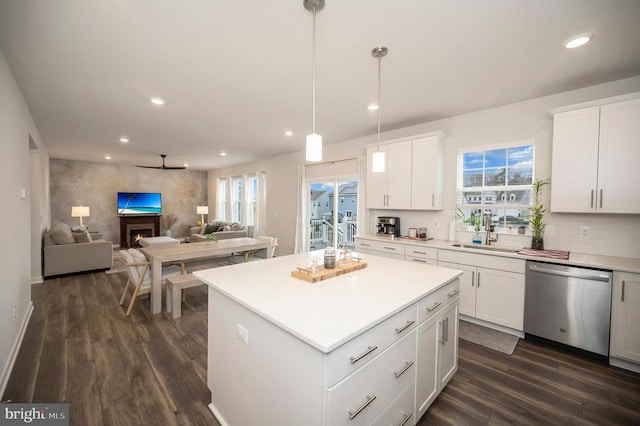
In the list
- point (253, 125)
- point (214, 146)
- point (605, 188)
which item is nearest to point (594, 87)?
point (605, 188)

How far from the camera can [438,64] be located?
2.38 meters

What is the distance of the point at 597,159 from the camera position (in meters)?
2.60

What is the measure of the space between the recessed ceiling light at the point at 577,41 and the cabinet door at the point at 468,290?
2.24 m

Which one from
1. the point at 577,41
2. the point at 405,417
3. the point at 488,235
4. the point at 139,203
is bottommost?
the point at 405,417

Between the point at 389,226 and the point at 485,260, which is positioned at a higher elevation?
the point at 389,226

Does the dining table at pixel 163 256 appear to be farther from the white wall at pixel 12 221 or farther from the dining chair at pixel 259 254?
the white wall at pixel 12 221

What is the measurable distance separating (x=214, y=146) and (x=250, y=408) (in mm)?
5421

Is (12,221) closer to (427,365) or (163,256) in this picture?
(163,256)

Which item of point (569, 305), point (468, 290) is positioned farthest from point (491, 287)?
point (569, 305)

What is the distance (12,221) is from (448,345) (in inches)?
159

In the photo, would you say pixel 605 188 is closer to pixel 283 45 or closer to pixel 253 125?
pixel 283 45

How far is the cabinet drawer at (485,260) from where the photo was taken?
285 cm

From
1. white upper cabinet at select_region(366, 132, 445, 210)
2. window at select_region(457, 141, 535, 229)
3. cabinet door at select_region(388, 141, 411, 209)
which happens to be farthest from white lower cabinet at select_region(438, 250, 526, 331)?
cabinet door at select_region(388, 141, 411, 209)

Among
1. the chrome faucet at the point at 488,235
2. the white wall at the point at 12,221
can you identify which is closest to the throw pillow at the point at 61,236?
the white wall at the point at 12,221
